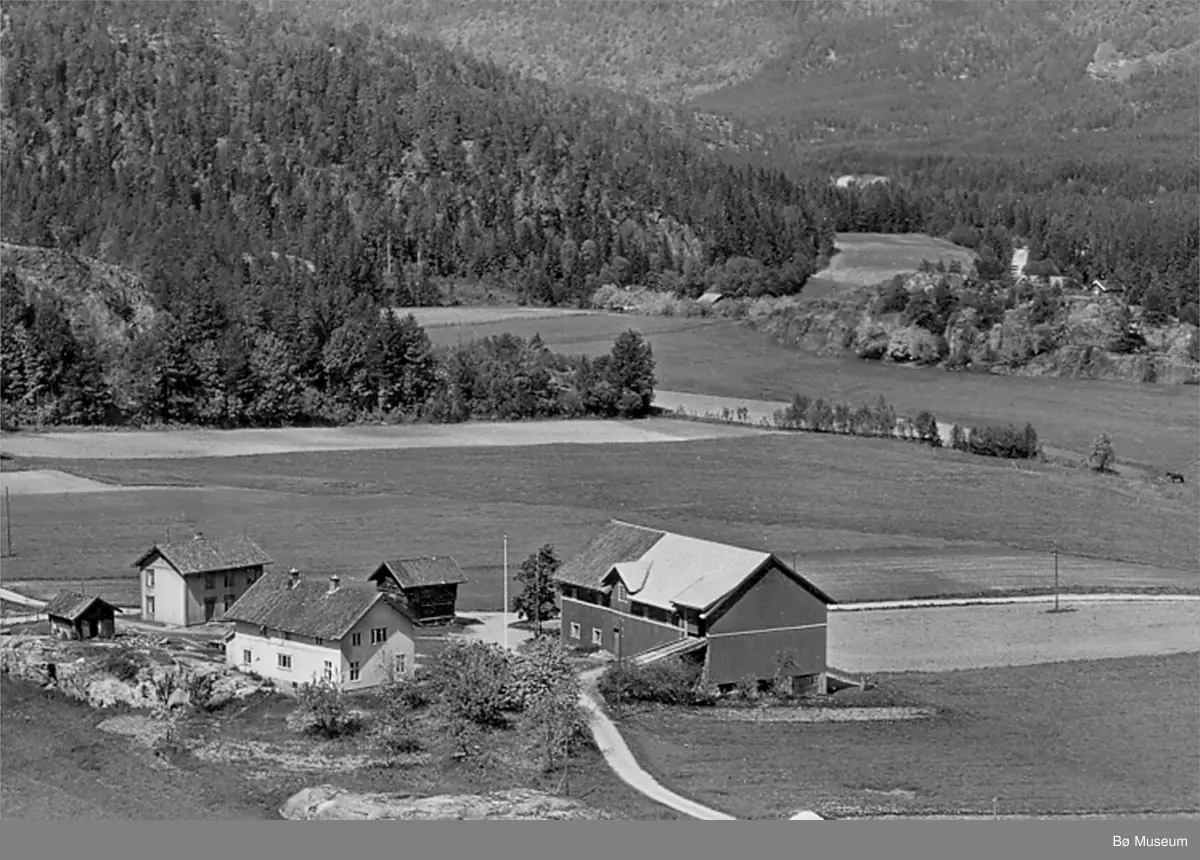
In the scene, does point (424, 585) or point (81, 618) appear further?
point (424, 585)

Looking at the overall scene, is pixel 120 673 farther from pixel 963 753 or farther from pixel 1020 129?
pixel 1020 129

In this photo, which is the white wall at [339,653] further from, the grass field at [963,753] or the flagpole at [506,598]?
the grass field at [963,753]

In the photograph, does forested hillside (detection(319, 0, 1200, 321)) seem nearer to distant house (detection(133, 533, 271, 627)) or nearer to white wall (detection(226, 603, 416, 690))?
distant house (detection(133, 533, 271, 627))

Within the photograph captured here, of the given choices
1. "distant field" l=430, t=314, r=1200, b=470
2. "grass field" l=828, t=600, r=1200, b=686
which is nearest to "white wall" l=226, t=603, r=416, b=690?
"grass field" l=828, t=600, r=1200, b=686

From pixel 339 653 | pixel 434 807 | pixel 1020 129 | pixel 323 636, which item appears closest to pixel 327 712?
pixel 339 653

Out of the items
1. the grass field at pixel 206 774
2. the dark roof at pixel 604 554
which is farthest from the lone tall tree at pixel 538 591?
the grass field at pixel 206 774

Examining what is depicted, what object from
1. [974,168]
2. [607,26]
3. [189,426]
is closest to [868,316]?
[189,426]
